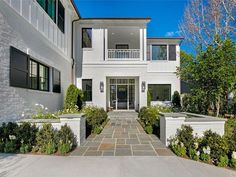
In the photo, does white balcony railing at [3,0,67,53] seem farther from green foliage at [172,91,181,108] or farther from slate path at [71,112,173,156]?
green foliage at [172,91,181,108]

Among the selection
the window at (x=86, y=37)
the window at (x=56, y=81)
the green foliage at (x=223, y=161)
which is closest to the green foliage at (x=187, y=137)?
the green foliage at (x=223, y=161)

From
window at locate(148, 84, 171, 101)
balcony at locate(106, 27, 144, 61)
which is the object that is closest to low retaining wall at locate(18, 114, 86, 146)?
balcony at locate(106, 27, 144, 61)

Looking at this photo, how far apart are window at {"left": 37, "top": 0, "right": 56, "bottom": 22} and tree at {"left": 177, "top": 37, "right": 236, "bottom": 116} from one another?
25.7 ft

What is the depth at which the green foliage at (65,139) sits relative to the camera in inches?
222

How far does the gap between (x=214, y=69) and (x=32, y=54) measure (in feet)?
26.0

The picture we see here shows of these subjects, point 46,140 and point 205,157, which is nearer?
point 205,157

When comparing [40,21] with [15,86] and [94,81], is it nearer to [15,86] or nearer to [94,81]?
[15,86]

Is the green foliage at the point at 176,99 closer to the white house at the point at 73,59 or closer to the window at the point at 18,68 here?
the white house at the point at 73,59

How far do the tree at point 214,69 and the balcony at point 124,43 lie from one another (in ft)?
23.7

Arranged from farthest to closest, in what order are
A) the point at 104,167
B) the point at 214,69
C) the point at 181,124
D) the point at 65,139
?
1. the point at 214,69
2. the point at 181,124
3. the point at 65,139
4. the point at 104,167

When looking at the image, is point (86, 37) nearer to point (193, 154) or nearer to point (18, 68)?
point (18, 68)

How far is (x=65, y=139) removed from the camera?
19.2ft

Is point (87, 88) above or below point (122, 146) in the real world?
above

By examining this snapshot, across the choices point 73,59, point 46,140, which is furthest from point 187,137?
point 73,59
